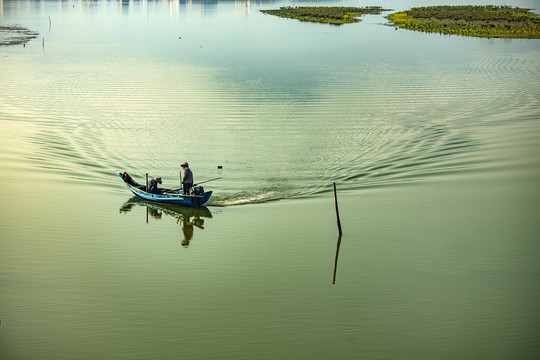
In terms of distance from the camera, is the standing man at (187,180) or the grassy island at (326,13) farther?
the grassy island at (326,13)

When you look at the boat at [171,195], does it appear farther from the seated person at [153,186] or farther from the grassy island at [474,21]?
the grassy island at [474,21]

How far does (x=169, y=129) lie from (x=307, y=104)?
7.33 meters

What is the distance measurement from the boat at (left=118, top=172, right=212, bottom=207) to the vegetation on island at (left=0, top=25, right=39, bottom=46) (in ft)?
110

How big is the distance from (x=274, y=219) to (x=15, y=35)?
142 ft

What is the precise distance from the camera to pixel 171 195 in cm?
1630

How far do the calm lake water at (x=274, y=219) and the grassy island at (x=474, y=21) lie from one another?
1998 cm

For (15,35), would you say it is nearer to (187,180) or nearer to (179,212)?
(179,212)

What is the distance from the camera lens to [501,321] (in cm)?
1122

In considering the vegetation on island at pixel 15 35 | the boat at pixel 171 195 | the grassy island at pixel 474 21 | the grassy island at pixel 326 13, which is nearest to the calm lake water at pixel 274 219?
the boat at pixel 171 195

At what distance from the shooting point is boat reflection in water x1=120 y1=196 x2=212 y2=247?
15.9 meters

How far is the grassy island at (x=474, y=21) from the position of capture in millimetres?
51844

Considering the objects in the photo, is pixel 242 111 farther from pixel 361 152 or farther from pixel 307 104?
pixel 361 152

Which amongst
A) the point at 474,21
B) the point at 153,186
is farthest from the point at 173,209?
the point at 474,21

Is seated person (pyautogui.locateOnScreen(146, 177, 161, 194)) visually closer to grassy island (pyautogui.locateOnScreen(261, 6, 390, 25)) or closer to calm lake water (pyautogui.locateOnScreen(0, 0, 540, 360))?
calm lake water (pyautogui.locateOnScreen(0, 0, 540, 360))
